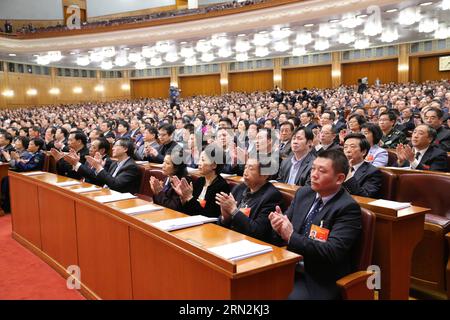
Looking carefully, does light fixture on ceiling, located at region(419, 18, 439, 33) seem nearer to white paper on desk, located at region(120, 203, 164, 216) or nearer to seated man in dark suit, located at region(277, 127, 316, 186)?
seated man in dark suit, located at region(277, 127, 316, 186)

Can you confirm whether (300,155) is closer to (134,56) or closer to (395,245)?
(395,245)

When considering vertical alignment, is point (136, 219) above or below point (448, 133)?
below

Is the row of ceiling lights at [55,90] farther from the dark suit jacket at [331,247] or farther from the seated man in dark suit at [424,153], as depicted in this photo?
the dark suit jacket at [331,247]

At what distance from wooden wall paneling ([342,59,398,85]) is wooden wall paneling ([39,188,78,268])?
64.0ft

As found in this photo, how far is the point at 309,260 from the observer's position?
6.34 feet

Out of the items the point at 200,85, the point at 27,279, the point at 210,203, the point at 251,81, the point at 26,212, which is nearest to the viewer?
the point at 210,203

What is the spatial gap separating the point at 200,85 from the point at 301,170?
2307cm

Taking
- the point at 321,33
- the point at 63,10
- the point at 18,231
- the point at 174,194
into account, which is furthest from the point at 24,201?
the point at 63,10

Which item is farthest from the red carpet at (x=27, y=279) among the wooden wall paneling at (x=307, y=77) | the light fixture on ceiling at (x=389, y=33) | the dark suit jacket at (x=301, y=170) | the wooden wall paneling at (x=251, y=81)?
the wooden wall paneling at (x=251, y=81)

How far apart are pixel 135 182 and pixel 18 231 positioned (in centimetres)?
142

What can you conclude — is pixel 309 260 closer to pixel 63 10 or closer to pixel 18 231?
pixel 18 231

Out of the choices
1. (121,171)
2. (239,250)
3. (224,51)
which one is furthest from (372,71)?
(239,250)

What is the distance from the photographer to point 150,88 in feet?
89.9

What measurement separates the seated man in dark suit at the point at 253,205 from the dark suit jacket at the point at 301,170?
0.86 meters
